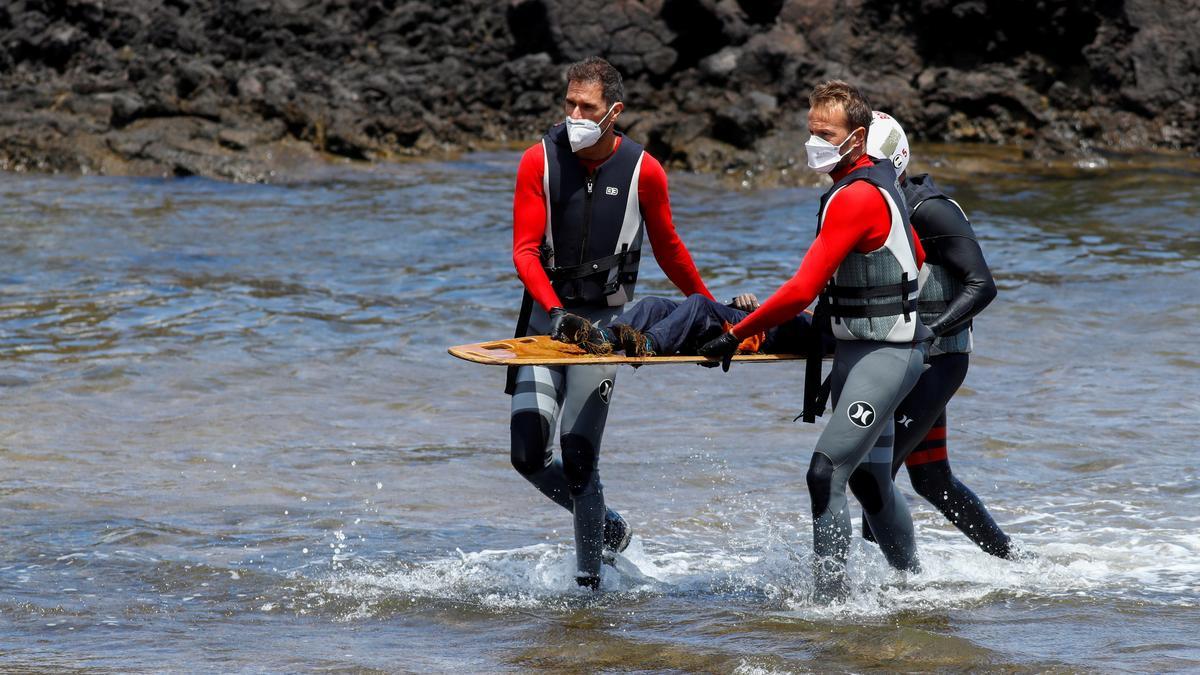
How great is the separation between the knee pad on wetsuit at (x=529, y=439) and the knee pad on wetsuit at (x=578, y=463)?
0.09 metres

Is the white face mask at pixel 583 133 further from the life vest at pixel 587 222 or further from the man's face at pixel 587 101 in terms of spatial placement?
the life vest at pixel 587 222

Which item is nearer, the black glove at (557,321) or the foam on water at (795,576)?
the black glove at (557,321)

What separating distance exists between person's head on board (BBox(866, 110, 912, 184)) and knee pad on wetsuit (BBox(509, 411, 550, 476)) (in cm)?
186

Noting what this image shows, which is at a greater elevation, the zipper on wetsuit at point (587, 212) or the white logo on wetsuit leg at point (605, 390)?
the zipper on wetsuit at point (587, 212)

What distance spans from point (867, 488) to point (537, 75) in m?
26.7

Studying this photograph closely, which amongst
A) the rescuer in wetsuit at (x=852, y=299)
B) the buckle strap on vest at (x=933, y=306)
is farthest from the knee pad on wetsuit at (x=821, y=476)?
the buckle strap on vest at (x=933, y=306)

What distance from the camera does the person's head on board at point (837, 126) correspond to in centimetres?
582

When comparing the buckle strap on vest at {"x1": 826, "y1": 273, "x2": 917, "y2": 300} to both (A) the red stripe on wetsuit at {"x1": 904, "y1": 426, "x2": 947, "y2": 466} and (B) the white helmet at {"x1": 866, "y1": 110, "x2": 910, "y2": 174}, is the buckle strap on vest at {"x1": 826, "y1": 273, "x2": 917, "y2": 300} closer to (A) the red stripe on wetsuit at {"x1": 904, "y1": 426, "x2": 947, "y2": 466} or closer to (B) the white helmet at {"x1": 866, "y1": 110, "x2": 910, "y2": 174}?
(B) the white helmet at {"x1": 866, "y1": 110, "x2": 910, "y2": 174}

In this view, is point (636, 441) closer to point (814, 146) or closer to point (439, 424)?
point (439, 424)

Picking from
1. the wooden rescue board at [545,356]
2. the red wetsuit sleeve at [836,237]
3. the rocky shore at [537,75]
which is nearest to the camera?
the red wetsuit sleeve at [836,237]

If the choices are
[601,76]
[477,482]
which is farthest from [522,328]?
[477,482]

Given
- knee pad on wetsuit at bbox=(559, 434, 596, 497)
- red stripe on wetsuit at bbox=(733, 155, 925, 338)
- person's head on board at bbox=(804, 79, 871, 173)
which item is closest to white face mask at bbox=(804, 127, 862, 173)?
person's head on board at bbox=(804, 79, 871, 173)

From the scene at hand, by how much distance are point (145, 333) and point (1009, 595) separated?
9.48 m

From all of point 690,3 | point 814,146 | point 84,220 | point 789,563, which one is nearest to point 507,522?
point 789,563
